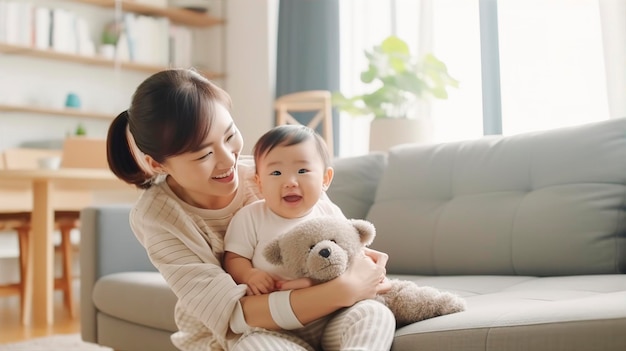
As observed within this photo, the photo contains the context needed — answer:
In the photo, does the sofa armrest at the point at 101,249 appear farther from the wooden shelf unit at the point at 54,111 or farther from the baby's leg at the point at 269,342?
the wooden shelf unit at the point at 54,111

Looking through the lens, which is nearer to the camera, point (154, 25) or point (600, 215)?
point (600, 215)

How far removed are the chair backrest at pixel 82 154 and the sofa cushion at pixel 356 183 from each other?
6.99ft

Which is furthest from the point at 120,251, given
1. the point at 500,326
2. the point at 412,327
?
the point at 500,326

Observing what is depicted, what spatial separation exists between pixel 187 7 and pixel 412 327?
15.6 feet

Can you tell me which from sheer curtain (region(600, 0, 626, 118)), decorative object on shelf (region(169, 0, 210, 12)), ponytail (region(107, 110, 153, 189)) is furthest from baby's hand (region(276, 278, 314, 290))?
decorative object on shelf (region(169, 0, 210, 12))

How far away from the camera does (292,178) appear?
1.43m

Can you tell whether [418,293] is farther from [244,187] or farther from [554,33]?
[554,33]

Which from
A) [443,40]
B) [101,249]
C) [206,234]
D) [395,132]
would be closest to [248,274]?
[206,234]

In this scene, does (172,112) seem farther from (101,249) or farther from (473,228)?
(101,249)

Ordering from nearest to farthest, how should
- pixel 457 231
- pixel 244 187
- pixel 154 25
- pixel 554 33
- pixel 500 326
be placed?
1. pixel 500 326
2. pixel 244 187
3. pixel 457 231
4. pixel 554 33
5. pixel 154 25

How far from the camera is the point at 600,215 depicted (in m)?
1.96

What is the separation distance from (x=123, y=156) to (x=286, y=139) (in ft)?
1.26

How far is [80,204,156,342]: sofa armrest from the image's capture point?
273 cm

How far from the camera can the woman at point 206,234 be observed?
1322mm
